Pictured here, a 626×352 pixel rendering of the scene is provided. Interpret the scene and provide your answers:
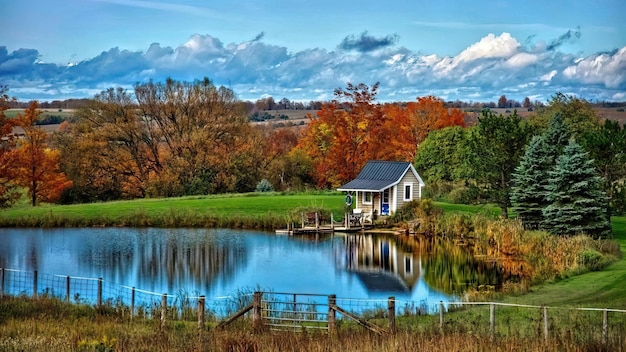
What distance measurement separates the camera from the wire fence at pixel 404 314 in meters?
14.2

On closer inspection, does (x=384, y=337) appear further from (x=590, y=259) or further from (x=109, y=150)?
(x=109, y=150)

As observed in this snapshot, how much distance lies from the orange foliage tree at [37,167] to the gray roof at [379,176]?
2344cm

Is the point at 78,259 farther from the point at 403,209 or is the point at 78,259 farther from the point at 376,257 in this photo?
the point at 403,209

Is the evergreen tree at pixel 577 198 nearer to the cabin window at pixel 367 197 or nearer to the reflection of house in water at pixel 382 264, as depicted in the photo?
the reflection of house in water at pixel 382 264

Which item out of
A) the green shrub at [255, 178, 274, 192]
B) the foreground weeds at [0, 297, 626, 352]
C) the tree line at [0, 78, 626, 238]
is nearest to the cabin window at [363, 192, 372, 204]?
the tree line at [0, 78, 626, 238]

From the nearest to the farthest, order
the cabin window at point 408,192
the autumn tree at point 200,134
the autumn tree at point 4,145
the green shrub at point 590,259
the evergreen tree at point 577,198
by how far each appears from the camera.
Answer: the green shrub at point 590,259, the evergreen tree at point 577,198, the autumn tree at point 4,145, the cabin window at point 408,192, the autumn tree at point 200,134

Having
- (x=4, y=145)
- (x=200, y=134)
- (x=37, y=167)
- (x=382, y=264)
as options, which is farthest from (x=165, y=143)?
(x=382, y=264)

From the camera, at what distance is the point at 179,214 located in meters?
46.0

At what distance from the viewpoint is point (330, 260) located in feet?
103

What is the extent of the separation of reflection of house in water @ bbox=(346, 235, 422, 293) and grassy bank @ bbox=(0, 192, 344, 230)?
22.8ft

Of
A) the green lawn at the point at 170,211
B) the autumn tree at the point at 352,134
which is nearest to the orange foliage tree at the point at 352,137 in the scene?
the autumn tree at the point at 352,134

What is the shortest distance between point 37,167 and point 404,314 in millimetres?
42791

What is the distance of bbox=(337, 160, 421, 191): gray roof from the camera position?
1742 inches

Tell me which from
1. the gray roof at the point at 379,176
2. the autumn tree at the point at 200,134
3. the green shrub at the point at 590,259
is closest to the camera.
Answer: the green shrub at the point at 590,259
